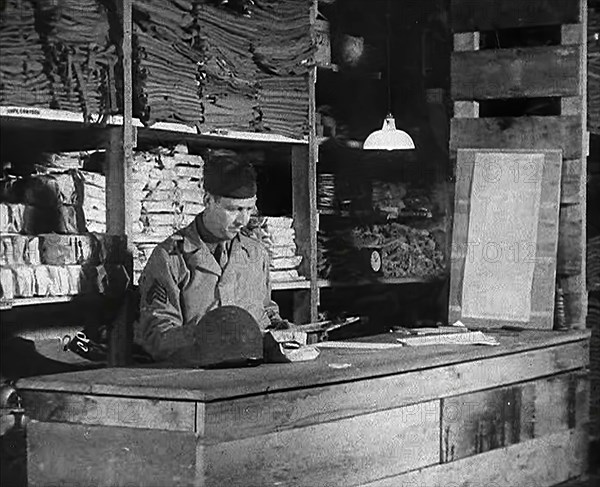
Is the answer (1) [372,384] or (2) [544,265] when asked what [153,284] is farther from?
(2) [544,265]

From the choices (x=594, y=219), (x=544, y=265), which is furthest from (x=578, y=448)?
(x=594, y=219)

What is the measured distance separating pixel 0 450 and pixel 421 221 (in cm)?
400

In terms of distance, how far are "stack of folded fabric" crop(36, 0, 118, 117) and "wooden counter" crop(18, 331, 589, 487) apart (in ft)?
5.51

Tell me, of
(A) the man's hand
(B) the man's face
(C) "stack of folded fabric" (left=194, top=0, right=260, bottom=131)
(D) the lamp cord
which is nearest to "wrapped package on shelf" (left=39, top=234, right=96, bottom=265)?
(B) the man's face

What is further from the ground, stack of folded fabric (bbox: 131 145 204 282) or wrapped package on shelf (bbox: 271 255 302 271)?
stack of folded fabric (bbox: 131 145 204 282)

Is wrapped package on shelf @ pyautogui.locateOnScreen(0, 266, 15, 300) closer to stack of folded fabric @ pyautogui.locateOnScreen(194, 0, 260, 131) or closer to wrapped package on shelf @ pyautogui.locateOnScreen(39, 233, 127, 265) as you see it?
wrapped package on shelf @ pyautogui.locateOnScreen(39, 233, 127, 265)

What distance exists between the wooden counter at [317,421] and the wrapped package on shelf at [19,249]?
1.18 m

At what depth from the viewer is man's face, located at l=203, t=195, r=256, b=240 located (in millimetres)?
5957

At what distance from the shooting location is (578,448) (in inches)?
263

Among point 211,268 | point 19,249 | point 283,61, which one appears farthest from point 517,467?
point 283,61

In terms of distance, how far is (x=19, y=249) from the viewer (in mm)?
5809

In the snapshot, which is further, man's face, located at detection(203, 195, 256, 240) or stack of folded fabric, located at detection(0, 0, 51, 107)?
man's face, located at detection(203, 195, 256, 240)

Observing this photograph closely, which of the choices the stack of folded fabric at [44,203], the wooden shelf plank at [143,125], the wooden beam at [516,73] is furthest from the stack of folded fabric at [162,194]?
the wooden beam at [516,73]

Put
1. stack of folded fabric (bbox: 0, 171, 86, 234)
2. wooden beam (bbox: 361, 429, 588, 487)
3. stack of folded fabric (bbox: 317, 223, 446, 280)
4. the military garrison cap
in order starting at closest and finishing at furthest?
wooden beam (bbox: 361, 429, 588, 487)
the military garrison cap
stack of folded fabric (bbox: 0, 171, 86, 234)
stack of folded fabric (bbox: 317, 223, 446, 280)
